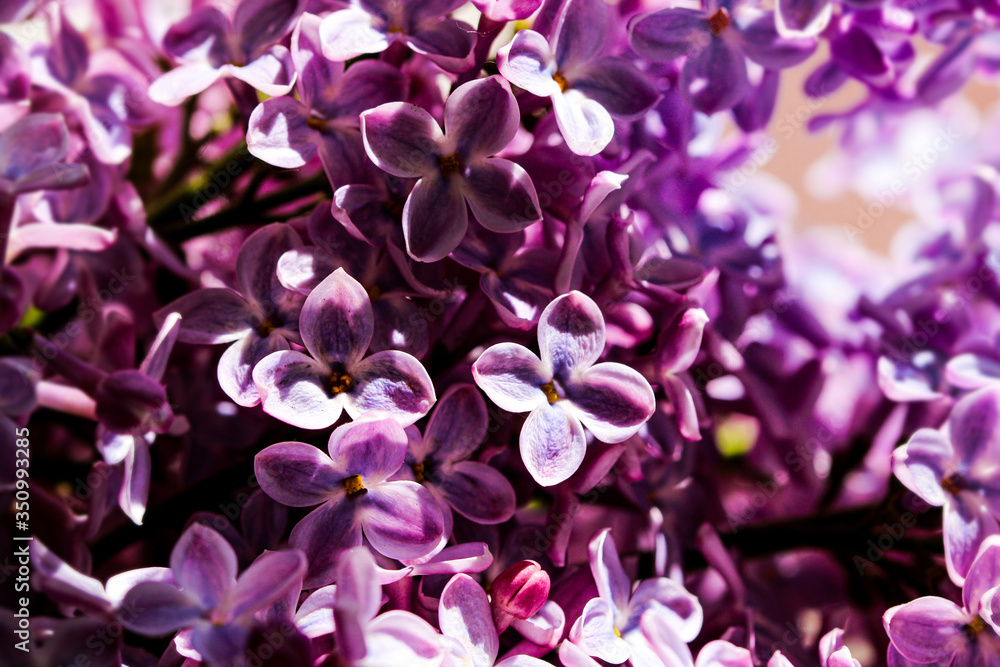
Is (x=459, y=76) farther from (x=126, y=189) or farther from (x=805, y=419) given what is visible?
(x=805, y=419)

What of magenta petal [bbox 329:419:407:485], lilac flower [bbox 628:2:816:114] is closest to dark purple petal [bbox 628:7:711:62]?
lilac flower [bbox 628:2:816:114]

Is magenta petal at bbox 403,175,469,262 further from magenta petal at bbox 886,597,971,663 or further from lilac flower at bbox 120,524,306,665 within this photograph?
magenta petal at bbox 886,597,971,663

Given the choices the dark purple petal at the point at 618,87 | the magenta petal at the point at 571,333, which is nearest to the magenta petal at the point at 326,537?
the magenta petal at the point at 571,333

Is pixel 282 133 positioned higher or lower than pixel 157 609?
higher

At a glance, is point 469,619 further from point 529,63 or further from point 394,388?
point 529,63
